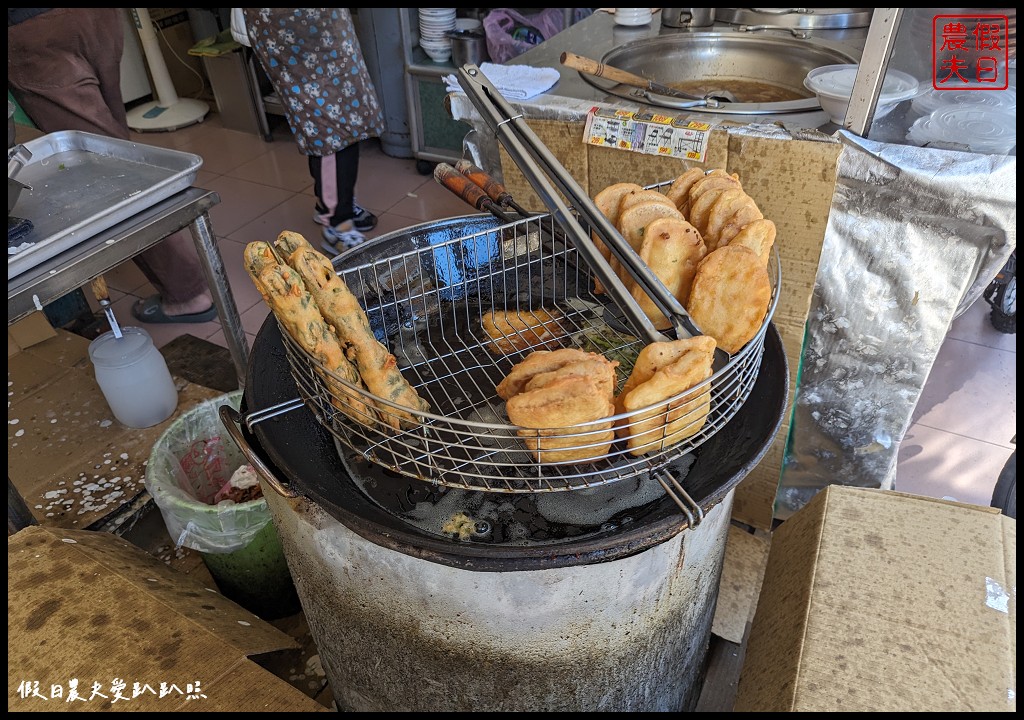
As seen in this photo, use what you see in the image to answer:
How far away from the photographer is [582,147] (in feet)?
7.79

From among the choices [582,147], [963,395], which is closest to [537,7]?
[582,147]

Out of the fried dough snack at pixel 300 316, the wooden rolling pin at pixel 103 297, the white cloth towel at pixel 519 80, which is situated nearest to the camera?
the fried dough snack at pixel 300 316

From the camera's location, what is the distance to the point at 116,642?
1.60 meters

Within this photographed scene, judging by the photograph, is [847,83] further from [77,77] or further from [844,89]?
[77,77]

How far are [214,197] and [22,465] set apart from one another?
1336 mm

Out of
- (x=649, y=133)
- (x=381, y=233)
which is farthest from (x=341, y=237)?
(x=649, y=133)

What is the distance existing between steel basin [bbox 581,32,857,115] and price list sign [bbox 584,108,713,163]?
0.73 meters

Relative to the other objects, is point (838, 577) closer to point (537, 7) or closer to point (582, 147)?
point (582, 147)

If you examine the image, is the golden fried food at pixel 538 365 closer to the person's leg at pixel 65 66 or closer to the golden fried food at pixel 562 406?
the golden fried food at pixel 562 406

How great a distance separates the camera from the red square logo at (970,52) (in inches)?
78.5

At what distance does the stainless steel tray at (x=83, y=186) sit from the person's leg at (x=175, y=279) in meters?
1.18

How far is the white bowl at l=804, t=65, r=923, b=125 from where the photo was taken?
2014mm

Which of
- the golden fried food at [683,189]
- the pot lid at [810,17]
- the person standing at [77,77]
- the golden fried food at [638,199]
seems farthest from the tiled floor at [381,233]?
the golden fried food at [638,199]

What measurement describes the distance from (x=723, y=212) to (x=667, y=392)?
1.82 ft
